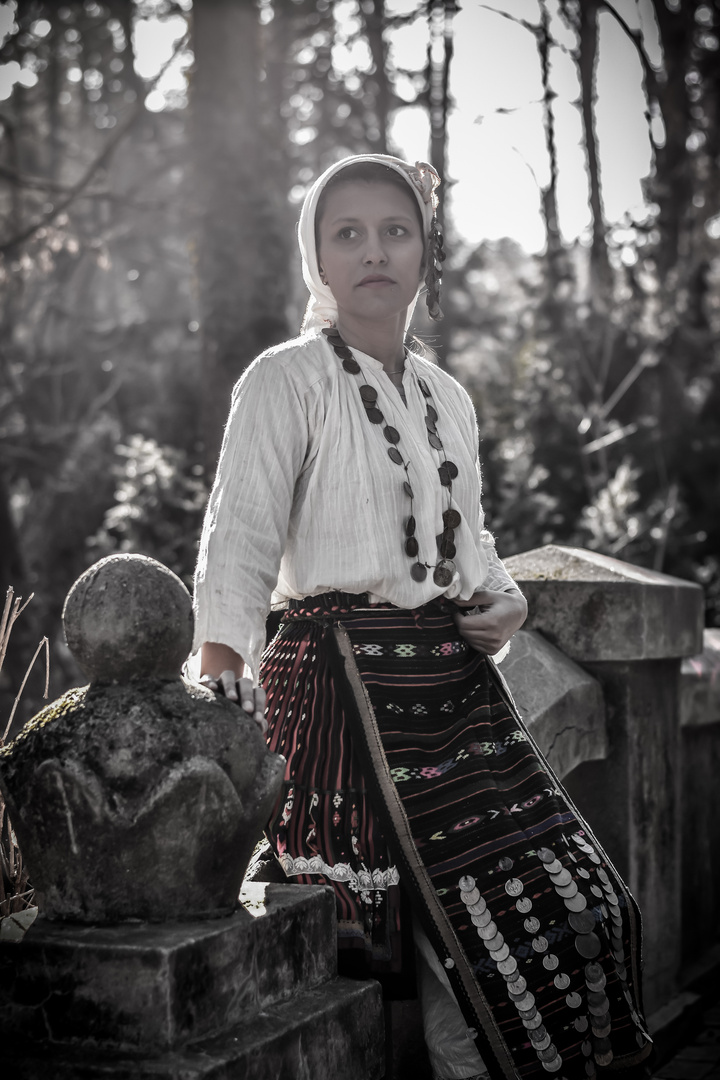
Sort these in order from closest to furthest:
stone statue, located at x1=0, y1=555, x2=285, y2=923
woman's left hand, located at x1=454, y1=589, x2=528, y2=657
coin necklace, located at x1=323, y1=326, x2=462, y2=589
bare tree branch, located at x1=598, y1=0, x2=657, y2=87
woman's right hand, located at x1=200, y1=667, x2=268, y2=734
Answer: stone statue, located at x1=0, y1=555, x2=285, y2=923
woman's right hand, located at x1=200, y1=667, x2=268, y2=734
coin necklace, located at x1=323, y1=326, x2=462, y2=589
woman's left hand, located at x1=454, y1=589, x2=528, y2=657
bare tree branch, located at x1=598, y1=0, x2=657, y2=87

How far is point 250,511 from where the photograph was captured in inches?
76.6

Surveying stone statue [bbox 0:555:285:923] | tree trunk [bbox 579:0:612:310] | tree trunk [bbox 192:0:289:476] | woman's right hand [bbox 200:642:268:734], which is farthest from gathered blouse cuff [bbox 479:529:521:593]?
tree trunk [bbox 579:0:612:310]

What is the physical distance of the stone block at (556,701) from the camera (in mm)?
2799

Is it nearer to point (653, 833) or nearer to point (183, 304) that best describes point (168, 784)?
point (653, 833)

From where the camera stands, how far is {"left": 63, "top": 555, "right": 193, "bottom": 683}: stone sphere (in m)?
1.50

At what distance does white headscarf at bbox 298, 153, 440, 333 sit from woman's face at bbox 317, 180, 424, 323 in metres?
0.03

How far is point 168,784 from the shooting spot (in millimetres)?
1406

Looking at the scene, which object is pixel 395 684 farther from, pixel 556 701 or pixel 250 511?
pixel 556 701

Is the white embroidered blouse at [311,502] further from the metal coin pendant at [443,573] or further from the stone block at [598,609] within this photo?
the stone block at [598,609]

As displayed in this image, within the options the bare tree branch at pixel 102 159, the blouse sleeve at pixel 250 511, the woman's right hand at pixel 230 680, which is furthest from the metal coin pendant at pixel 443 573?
the bare tree branch at pixel 102 159

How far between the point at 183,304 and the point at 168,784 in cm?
1655

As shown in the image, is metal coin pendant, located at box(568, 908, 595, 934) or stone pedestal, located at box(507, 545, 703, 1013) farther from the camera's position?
stone pedestal, located at box(507, 545, 703, 1013)

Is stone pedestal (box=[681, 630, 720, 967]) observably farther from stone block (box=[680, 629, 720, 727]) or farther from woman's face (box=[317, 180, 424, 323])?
woman's face (box=[317, 180, 424, 323])

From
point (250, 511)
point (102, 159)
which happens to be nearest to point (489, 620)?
point (250, 511)
